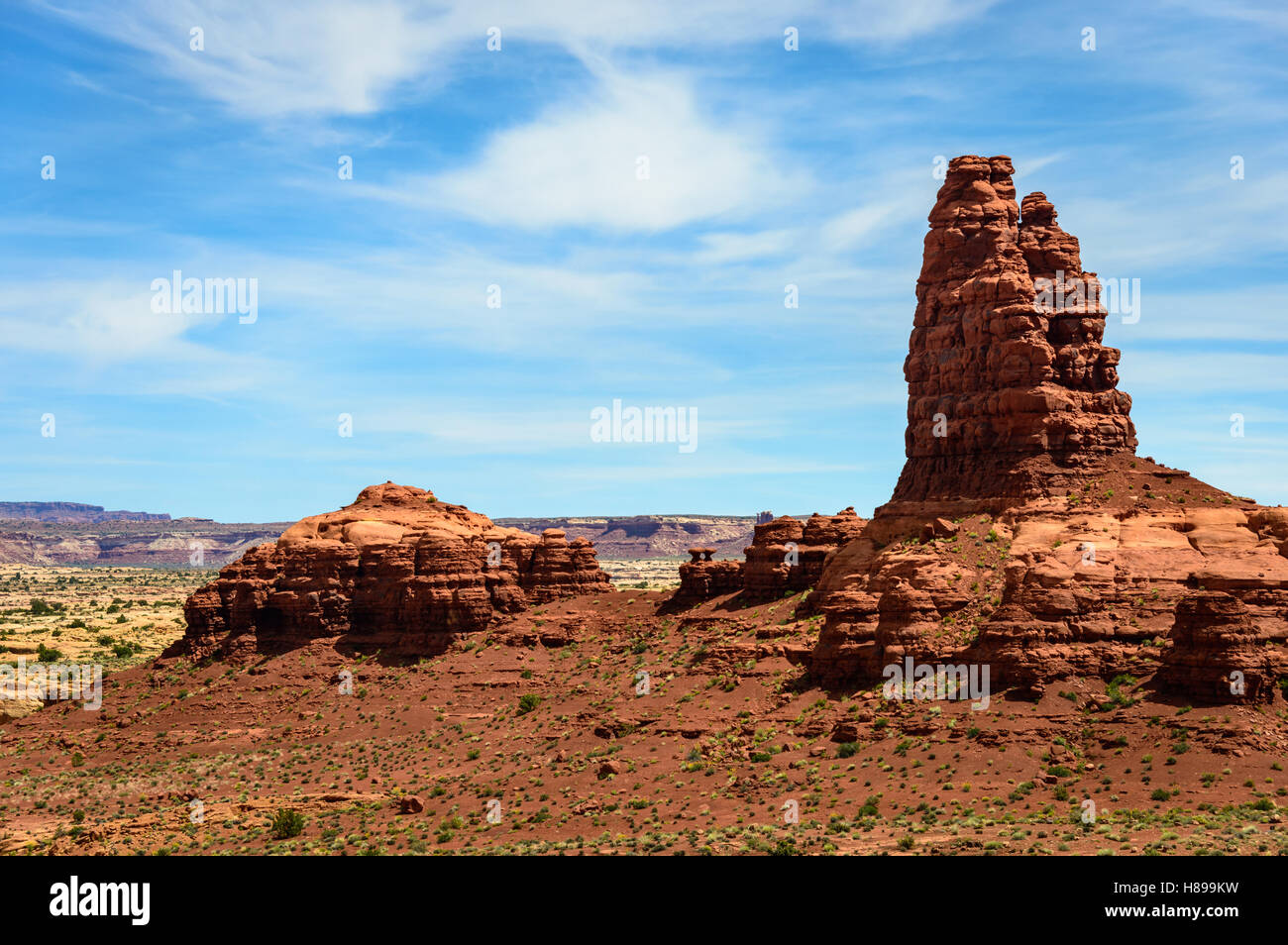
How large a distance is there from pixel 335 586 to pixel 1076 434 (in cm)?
4824

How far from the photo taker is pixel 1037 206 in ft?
238

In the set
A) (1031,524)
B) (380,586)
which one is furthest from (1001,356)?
(380,586)

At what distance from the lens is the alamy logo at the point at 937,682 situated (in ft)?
184

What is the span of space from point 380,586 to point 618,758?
101ft

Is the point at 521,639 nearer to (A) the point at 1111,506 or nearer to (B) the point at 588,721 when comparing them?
(B) the point at 588,721

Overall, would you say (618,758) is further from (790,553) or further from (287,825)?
(790,553)

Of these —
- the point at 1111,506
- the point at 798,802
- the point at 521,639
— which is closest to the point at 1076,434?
the point at 1111,506

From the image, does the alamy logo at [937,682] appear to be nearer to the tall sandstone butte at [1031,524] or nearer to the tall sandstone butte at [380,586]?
the tall sandstone butte at [1031,524]

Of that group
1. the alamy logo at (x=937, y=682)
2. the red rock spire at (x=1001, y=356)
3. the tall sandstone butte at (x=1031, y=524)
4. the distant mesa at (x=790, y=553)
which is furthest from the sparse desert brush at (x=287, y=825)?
the red rock spire at (x=1001, y=356)

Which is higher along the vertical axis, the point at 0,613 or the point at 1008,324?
the point at 1008,324

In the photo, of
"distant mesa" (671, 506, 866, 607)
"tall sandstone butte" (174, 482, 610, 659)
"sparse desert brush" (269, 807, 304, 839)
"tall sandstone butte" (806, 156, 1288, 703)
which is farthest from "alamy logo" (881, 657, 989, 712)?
"tall sandstone butte" (174, 482, 610, 659)
